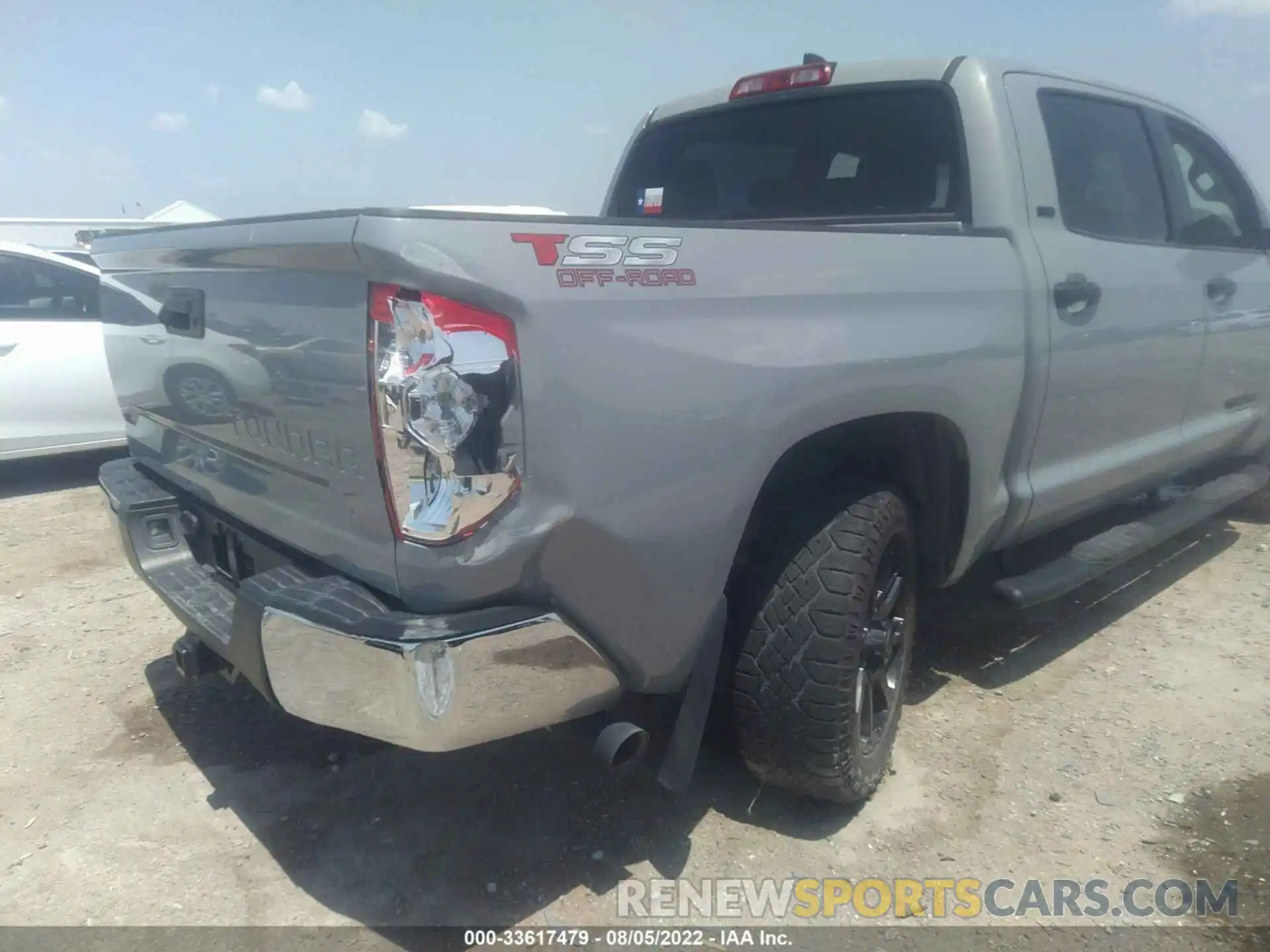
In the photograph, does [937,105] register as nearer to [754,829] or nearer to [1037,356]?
[1037,356]

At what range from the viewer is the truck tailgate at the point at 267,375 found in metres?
1.85

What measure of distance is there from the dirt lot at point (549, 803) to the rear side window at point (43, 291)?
295 centimetres

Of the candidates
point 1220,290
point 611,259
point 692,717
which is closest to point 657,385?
point 611,259

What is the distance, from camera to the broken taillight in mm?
1712

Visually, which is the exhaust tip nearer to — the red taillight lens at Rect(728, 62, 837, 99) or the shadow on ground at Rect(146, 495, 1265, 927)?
the shadow on ground at Rect(146, 495, 1265, 927)

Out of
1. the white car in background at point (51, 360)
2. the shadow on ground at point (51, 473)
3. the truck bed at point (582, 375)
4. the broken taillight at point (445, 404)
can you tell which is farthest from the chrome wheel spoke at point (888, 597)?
the shadow on ground at point (51, 473)

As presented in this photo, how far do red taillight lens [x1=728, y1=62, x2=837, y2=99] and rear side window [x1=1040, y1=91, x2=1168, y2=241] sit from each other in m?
0.72

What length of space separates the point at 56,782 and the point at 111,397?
3.77m

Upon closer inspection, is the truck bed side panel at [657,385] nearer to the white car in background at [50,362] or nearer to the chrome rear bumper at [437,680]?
the chrome rear bumper at [437,680]

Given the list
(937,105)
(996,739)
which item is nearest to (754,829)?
(996,739)

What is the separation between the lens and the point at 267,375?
6.88 feet

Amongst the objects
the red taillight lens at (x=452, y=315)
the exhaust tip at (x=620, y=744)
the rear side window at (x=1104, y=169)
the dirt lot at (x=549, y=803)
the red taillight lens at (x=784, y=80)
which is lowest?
the dirt lot at (x=549, y=803)

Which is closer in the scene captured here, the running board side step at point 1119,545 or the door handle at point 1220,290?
the running board side step at point 1119,545

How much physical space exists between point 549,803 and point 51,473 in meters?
5.32
